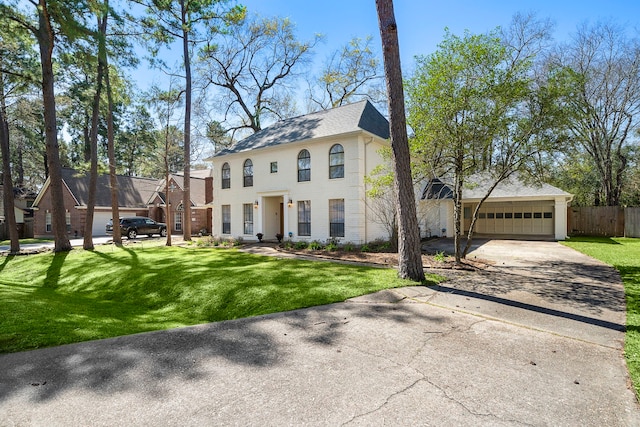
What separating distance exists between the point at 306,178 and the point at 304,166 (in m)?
0.61

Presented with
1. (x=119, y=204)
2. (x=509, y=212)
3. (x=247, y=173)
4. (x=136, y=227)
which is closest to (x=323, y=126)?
(x=247, y=173)

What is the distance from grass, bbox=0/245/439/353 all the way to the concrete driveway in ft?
2.12

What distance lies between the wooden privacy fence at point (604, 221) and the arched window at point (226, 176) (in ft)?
68.7

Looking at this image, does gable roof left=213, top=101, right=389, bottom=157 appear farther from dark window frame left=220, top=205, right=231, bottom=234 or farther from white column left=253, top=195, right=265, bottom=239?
dark window frame left=220, top=205, right=231, bottom=234

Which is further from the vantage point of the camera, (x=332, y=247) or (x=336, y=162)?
(x=336, y=162)

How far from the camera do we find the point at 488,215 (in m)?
20.9

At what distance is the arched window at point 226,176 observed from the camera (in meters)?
19.0

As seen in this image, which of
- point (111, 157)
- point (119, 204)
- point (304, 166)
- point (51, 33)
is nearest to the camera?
point (51, 33)

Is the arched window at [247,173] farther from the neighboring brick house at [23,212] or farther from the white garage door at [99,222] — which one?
the neighboring brick house at [23,212]

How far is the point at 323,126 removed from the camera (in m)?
15.9

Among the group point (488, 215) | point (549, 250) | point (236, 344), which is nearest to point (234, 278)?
point (236, 344)

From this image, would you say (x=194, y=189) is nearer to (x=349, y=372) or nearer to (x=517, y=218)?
(x=517, y=218)

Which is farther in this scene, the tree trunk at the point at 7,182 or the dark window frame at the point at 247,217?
the dark window frame at the point at 247,217

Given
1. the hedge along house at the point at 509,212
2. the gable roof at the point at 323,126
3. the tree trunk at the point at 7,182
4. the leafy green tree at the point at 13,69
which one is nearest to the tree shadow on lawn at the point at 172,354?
the gable roof at the point at 323,126
